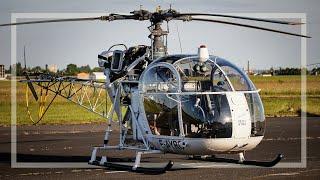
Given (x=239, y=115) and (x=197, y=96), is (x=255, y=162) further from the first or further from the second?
(x=197, y=96)

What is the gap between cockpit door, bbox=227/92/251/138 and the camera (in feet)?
44.9

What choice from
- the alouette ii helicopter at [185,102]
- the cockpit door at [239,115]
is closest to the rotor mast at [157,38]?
the alouette ii helicopter at [185,102]

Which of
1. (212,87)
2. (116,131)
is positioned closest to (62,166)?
(212,87)

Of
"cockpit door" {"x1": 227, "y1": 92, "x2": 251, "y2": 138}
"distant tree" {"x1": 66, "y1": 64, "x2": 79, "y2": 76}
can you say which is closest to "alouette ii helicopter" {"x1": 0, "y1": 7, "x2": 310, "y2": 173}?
"cockpit door" {"x1": 227, "y1": 92, "x2": 251, "y2": 138}

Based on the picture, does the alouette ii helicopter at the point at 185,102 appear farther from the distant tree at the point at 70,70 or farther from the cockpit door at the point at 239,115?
the distant tree at the point at 70,70

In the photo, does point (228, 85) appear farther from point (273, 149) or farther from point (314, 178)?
point (273, 149)

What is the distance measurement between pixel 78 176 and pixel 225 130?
3.46 meters

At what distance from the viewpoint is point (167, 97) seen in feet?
47.4

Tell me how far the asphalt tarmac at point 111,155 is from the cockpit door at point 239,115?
0.99 metres

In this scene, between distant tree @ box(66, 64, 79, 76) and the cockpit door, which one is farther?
distant tree @ box(66, 64, 79, 76)

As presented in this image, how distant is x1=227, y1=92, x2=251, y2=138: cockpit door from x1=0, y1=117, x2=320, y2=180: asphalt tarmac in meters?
0.99

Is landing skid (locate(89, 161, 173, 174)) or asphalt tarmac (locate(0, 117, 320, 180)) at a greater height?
landing skid (locate(89, 161, 173, 174))

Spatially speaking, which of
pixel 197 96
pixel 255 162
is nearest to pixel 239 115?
pixel 197 96

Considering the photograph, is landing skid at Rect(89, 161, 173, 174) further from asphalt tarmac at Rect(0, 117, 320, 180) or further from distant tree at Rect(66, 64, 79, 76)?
distant tree at Rect(66, 64, 79, 76)
